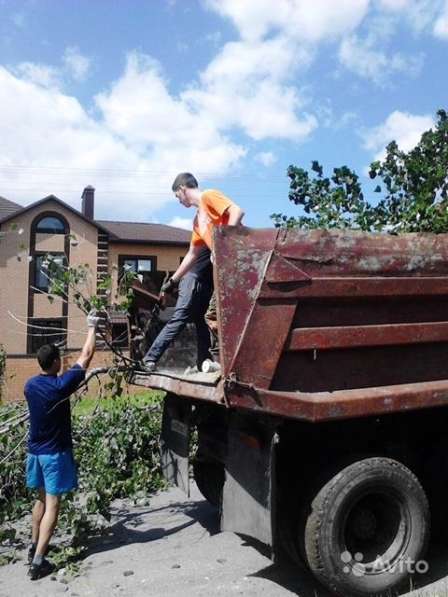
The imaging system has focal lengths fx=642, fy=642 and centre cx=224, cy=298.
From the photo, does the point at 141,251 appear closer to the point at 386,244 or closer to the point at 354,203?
the point at 354,203

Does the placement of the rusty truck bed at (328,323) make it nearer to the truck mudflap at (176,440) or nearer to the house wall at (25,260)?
the truck mudflap at (176,440)

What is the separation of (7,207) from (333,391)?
28451mm

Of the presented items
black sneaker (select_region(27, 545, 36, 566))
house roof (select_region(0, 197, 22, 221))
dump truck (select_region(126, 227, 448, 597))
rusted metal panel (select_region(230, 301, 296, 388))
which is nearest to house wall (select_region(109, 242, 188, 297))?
house roof (select_region(0, 197, 22, 221))

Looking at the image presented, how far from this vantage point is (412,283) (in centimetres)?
426

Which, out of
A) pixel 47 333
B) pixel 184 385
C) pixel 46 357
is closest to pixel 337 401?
pixel 184 385

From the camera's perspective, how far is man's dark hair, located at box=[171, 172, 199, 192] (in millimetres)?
5012

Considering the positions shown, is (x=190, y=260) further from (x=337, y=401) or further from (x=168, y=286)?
(x=337, y=401)

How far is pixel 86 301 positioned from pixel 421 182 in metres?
4.27

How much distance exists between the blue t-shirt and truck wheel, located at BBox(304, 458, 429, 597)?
200cm

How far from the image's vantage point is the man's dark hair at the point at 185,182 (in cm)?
501

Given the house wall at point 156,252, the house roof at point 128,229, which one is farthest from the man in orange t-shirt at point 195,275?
the house wall at point 156,252

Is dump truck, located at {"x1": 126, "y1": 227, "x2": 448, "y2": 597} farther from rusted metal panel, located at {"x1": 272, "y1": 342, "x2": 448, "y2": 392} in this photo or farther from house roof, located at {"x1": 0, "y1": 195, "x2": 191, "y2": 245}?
house roof, located at {"x1": 0, "y1": 195, "x2": 191, "y2": 245}

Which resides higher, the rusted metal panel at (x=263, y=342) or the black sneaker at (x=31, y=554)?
the rusted metal panel at (x=263, y=342)

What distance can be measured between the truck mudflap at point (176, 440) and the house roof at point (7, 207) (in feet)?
82.8
